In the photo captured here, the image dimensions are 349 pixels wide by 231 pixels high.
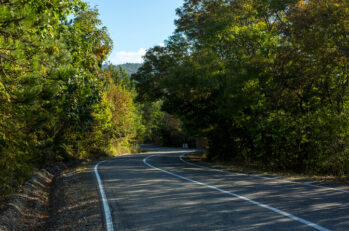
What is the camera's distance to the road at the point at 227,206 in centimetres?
593

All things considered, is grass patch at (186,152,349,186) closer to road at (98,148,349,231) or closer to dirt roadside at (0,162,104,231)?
road at (98,148,349,231)

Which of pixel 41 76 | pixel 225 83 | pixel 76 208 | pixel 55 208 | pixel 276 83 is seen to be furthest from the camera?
pixel 225 83

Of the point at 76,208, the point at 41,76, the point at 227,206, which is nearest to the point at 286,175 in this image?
the point at 227,206

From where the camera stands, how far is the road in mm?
5930

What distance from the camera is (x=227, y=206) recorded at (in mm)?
7363

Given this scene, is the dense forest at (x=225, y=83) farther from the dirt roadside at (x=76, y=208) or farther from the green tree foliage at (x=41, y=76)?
the dirt roadside at (x=76, y=208)

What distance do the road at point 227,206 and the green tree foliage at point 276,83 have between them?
5863mm

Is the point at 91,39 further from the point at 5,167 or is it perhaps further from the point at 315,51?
the point at 315,51

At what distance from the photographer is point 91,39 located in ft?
54.1

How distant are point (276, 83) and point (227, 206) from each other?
1107 cm

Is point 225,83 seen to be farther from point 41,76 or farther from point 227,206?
point 41,76

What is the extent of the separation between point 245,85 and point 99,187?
1037cm

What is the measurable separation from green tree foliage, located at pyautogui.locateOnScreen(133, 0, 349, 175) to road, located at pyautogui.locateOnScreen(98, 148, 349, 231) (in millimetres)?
5863

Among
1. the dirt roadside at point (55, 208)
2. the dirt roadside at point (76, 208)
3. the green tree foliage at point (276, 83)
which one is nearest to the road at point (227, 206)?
the dirt roadside at point (76, 208)
